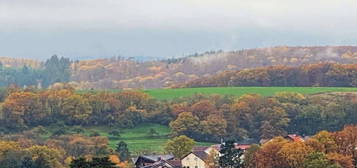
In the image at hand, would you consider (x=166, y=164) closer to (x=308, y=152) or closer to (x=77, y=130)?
(x=308, y=152)

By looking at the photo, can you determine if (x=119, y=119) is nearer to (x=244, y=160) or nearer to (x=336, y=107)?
(x=336, y=107)

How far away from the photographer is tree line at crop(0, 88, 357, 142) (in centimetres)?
13425

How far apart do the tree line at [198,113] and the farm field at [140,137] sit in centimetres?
162

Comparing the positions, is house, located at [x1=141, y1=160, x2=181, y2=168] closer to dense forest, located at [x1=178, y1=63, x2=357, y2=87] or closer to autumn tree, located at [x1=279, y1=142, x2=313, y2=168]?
autumn tree, located at [x1=279, y1=142, x2=313, y2=168]

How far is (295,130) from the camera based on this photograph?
138 meters

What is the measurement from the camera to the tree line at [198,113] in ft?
440

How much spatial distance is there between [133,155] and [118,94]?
41235 millimetres

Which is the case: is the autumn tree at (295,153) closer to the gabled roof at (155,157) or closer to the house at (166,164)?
the house at (166,164)

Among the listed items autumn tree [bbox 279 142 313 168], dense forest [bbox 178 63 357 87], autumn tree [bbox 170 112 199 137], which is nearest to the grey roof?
autumn tree [bbox 279 142 313 168]

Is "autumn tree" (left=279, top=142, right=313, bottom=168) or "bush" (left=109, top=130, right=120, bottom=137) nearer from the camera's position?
"autumn tree" (left=279, top=142, right=313, bottom=168)

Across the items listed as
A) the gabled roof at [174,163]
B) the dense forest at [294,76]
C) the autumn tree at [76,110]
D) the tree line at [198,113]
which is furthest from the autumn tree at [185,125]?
the dense forest at [294,76]

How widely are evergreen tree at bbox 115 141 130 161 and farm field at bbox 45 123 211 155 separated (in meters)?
1.89

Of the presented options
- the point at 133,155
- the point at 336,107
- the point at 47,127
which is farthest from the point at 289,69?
the point at 133,155

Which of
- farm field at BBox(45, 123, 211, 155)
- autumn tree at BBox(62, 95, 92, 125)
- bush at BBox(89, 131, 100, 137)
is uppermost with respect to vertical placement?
autumn tree at BBox(62, 95, 92, 125)
